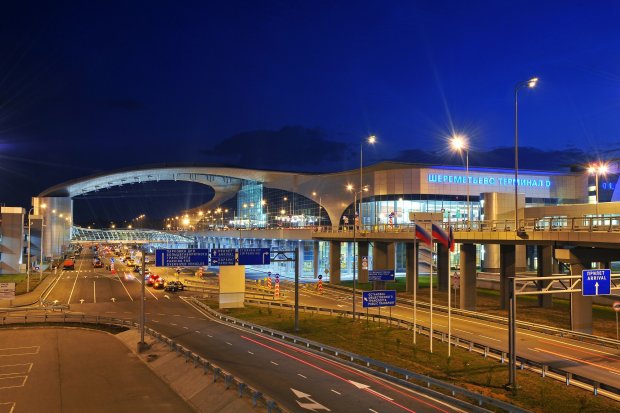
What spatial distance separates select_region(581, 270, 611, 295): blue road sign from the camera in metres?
25.0

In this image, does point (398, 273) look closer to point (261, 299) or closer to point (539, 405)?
point (261, 299)

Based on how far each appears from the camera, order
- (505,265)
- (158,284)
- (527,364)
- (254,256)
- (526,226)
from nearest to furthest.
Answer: (527,364)
(526,226)
(254,256)
(505,265)
(158,284)

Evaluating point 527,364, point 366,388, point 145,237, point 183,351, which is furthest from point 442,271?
point 145,237

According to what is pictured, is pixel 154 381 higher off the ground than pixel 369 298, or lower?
lower

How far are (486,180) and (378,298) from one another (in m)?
62.3

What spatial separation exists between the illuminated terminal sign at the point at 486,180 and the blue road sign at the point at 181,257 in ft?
178

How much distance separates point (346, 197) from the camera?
96312 millimetres

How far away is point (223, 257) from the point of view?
4312 centimetres

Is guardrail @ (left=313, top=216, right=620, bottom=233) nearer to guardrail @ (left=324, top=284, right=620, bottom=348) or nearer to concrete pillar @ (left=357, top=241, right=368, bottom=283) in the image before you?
concrete pillar @ (left=357, top=241, right=368, bottom=283)

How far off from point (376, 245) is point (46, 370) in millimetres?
44858

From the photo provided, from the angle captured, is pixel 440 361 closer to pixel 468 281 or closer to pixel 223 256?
pixel 468 281

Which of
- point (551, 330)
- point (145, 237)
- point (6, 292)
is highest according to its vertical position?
point (145, 237)

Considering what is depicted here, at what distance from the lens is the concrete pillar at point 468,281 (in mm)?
45688

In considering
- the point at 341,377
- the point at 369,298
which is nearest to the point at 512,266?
the point at 369,298
